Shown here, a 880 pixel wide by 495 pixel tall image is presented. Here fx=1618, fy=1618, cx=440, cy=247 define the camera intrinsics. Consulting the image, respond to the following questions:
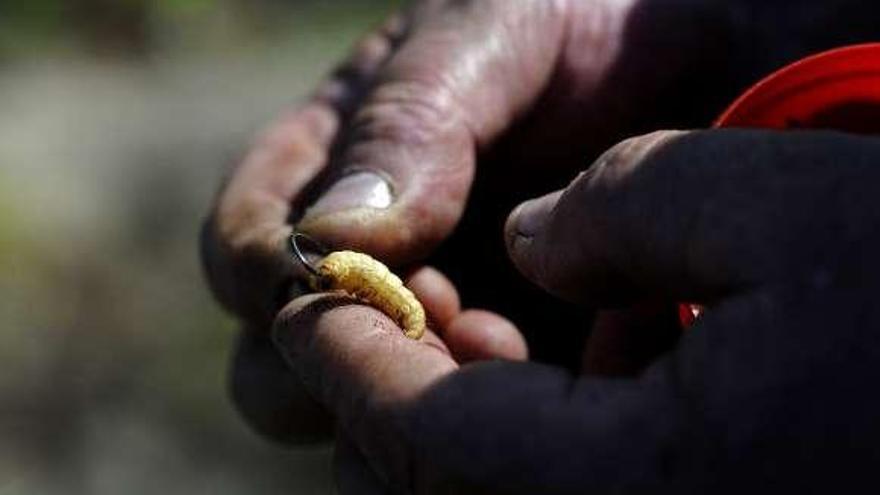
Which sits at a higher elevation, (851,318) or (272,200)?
(851,318)

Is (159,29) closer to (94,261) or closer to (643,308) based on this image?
(94,261)

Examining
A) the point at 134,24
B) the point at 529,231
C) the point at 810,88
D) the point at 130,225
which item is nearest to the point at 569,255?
the point at 529,231

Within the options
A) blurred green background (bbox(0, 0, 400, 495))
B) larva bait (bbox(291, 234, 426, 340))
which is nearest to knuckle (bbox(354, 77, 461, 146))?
larva bait (bbox(291, 234, 426, 340))

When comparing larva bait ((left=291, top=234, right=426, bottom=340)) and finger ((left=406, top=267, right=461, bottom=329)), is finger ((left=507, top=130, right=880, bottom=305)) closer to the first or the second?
larva bait ((left=291, top=234, right=426, bottom=340))

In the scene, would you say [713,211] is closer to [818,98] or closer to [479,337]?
[818,98]

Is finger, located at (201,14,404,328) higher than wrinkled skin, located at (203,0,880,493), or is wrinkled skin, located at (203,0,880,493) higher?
wrinkled skin, located at (203,0,880,493)

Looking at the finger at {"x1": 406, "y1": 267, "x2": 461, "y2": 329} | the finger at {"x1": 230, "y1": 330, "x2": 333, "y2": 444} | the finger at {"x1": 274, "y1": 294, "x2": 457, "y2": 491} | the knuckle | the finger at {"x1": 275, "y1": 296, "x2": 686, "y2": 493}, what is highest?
the finger at {"x1": 275, "y1": 296, "x2": 686, "y2": 493}

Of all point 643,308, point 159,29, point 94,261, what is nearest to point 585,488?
point 643,308

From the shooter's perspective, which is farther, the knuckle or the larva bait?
the knuckle
